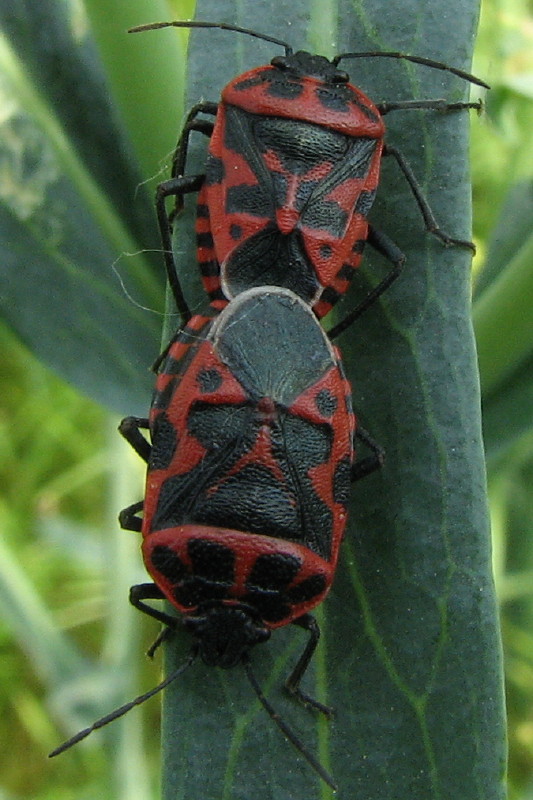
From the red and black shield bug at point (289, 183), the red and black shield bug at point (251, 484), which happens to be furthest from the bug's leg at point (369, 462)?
the red and black shield bug at point (289, 183)

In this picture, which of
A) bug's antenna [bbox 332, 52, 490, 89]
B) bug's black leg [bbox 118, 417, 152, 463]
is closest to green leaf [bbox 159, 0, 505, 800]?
bug's antenna [bbox 332, 52, 490, 89]

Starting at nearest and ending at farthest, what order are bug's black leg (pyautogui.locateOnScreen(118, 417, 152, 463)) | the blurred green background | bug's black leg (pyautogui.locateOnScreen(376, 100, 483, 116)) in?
bug's black leg (pyautogui.locateOnScreen(376, 100, 483, 116))
bug's black leg (pyautogui.locateOnScreen(118, 417, 152, 463))
the blurred green background

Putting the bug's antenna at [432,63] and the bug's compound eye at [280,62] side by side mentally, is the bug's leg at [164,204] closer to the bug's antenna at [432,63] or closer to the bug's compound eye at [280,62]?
the bug's compound eye at [280,62]

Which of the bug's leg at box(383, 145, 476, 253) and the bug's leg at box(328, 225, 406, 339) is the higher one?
the bug's leg at box(383, 145, 476, 253)

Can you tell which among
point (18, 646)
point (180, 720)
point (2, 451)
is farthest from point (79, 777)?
point (180, 720)

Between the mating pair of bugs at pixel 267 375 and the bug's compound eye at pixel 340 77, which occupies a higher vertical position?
the bug's compound eye at pixel 340 77

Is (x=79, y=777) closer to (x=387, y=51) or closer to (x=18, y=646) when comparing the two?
(x=18, y=646)

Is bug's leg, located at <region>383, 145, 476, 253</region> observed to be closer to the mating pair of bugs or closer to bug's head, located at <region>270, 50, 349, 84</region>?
the mating pair of bugs
